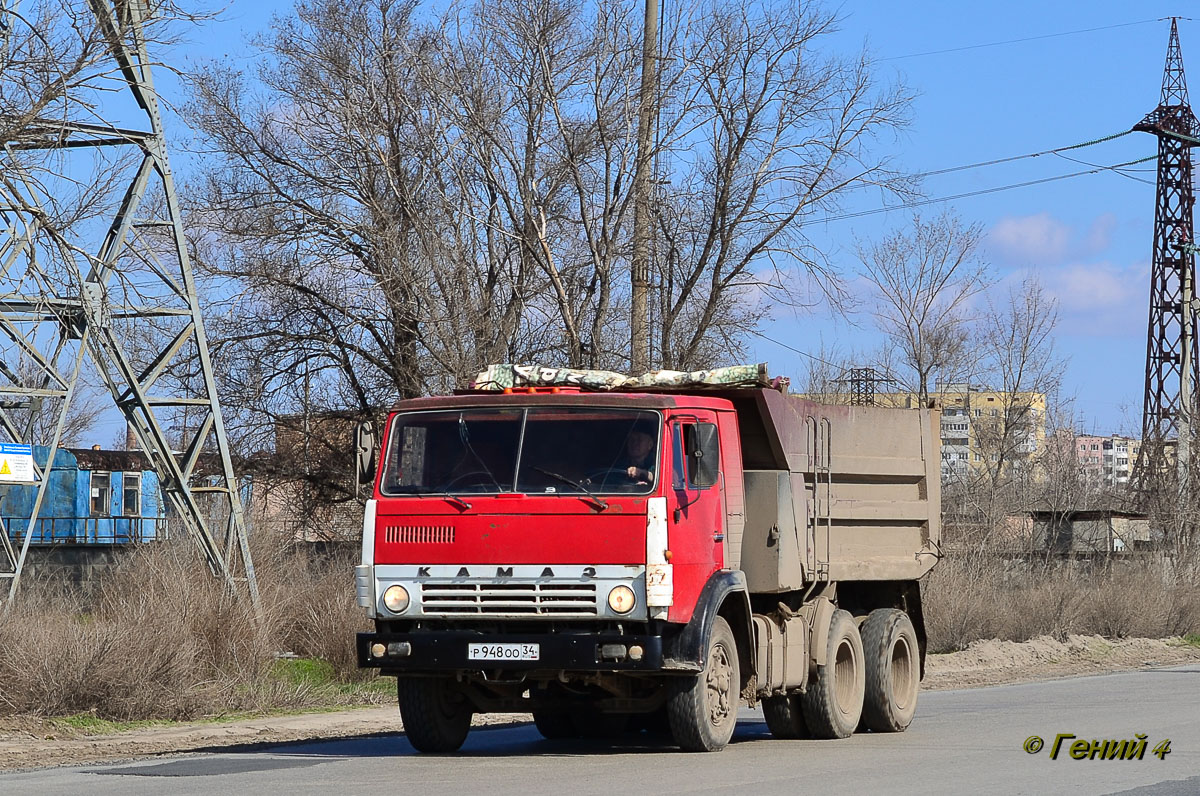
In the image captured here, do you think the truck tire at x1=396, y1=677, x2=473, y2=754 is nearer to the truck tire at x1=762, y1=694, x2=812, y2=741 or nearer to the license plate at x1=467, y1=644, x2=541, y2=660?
the license plate at x1=467, y1=644, x2=541, y2=660

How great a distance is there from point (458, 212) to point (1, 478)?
38.7ft

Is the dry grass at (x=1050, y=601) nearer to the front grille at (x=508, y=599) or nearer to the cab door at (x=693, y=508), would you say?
the cab door at (x=693, y=508)

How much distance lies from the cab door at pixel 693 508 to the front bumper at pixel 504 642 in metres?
0.41

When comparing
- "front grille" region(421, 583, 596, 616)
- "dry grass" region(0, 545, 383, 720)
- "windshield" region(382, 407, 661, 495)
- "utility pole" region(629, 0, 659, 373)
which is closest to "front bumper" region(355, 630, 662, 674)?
"front grille" region(421, 583, 596, 616)

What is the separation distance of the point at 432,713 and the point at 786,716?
134 inches

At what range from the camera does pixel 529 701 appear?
40.0 feet

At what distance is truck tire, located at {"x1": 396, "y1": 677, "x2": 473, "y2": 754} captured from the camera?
11.9 meters

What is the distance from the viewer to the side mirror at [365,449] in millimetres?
11734

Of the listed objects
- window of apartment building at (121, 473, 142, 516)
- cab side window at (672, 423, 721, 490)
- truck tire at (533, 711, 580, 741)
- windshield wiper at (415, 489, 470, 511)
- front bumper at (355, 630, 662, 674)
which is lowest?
truck tire at (533, 711, 580, 741)

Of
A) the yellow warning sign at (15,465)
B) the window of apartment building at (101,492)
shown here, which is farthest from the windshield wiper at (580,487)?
the window of apartment building at (101,492)

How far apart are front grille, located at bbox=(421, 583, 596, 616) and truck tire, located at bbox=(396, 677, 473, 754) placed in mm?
980

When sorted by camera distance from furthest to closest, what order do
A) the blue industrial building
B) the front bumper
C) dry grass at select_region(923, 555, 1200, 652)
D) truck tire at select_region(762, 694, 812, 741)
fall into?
the blue industrial building < dry grass at select_region(923, 555, 1200, 652) < truck tire at select_region(762, 694, 812, 741) < the front bumper

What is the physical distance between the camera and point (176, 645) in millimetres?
16484

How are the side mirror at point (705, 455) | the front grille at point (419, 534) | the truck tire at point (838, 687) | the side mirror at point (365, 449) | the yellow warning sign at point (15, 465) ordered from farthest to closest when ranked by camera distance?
the yellow warning sign at point (15, 465), the truck tire at point (838, 687), the side mirror at point (365, 449), the side mirror at point (705, 455), the front grille at point (419, 534)
